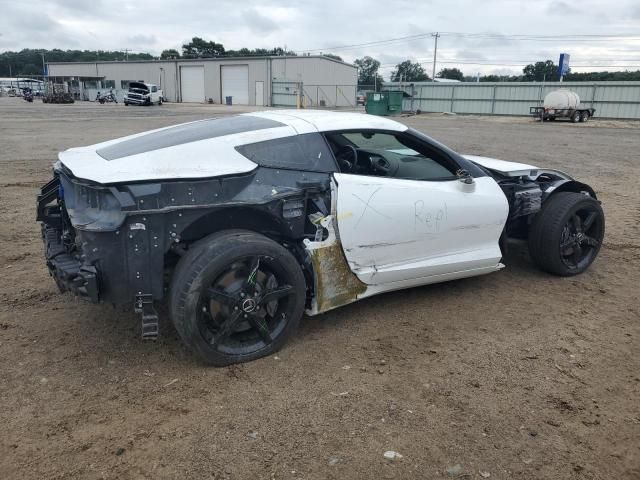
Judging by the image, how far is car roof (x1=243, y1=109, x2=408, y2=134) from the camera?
3.74 m

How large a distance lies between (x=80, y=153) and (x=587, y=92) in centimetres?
4007

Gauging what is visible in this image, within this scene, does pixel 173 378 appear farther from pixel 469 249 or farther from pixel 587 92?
pixel 587 92

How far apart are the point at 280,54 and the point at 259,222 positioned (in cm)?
9066

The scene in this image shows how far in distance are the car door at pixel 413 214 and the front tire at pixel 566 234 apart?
645 millimetres

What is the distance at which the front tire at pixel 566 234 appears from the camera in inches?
188

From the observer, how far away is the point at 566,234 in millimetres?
4898

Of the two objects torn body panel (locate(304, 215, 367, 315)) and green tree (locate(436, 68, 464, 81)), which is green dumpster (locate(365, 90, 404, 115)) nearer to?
torn body panel (locate(304, 215, 367, 315))

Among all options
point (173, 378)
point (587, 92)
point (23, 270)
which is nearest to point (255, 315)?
point (173, 378)

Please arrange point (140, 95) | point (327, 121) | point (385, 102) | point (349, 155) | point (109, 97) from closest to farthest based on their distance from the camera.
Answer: point (327, 121) < point (349, 155) < point (385, 102) < point (140, 95) < point (109, 97)

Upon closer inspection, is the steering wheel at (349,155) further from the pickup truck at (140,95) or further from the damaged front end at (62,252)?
the pickup truck at (140,95)

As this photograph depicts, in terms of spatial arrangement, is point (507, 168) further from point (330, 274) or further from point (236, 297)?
point (236, 297)

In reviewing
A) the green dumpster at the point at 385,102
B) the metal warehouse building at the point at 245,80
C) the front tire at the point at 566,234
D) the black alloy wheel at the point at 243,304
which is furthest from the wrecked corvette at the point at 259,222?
the metal warehouse building at the point at 245,80

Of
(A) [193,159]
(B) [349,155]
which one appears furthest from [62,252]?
(B) [349,155]

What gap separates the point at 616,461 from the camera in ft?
8.45
